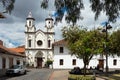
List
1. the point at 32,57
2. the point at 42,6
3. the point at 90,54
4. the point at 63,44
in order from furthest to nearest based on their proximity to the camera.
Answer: the point at 32,57
the point at 63,44
the point at 90,54
the point at 42,6

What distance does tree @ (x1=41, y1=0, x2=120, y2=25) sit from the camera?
7359 millimetres

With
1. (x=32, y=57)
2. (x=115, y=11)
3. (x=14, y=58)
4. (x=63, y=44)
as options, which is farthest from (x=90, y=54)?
(x=32, y=57)

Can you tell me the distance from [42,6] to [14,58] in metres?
51.3

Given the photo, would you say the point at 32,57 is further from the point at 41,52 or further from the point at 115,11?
the point at 115,11

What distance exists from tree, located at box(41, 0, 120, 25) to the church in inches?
3077

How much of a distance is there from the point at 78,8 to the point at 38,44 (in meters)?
81.7

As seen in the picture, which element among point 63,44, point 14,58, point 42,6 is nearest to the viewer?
point 42,6

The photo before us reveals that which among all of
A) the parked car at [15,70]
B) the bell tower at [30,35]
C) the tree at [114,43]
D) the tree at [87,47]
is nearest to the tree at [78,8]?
the tree at [87,47]

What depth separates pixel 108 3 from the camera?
7539 millimetres

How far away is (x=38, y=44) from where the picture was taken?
88.9 metres

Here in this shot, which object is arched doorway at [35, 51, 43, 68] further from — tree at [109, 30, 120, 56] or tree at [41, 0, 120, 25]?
tree at [41, 0, 120, 25]

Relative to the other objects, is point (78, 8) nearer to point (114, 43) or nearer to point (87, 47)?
point (87, 47)

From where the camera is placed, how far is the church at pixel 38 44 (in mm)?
86312

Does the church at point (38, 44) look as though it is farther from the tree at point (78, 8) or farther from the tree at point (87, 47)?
the tree at point (78, 8)
